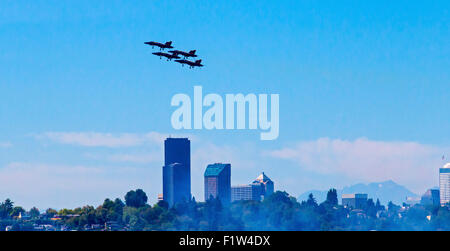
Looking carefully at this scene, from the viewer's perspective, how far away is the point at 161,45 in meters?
170
